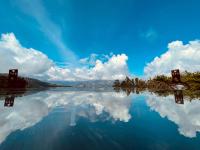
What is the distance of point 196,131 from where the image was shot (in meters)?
11.2

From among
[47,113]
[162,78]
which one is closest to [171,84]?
[162,78]

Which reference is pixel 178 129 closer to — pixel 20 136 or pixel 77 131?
pixel 77 131

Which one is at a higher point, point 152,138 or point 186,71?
point 186,71

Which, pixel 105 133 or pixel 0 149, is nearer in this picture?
pixel 0 149

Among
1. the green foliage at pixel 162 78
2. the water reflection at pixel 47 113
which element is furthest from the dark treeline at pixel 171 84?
the water reflection at pixel 47 113

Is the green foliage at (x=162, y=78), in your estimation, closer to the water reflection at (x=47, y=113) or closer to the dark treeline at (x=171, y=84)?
the dark treeline at (x=171, y=84)

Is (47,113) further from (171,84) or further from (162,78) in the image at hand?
(162,78)

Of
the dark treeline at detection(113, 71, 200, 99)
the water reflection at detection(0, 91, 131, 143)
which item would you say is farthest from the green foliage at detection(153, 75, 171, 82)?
the water reflection at detection(0, 91, 131, 143)

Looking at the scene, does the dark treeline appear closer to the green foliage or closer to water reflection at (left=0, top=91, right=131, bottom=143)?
the green foliage

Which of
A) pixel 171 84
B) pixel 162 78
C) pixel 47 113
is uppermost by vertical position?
pixel 162 78

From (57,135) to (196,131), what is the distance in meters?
7.32

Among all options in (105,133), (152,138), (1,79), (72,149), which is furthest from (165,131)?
(1,79)

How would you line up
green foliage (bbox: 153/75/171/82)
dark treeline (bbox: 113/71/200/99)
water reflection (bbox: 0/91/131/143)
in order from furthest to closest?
green foliage (bbox: 153/75/171/82) → dark treeline (bbox: 113/71/200/99) → water reflection (bbox: 0/91/131/143)

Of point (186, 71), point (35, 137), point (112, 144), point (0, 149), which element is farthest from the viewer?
point (186, 71)
